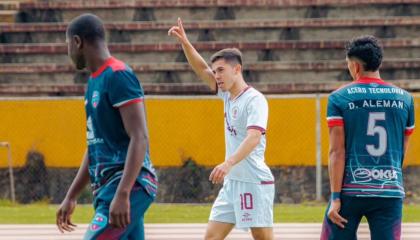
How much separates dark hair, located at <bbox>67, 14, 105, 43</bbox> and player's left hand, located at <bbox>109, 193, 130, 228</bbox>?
0.87 metres

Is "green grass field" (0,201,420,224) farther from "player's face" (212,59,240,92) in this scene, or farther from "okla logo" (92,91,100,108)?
"okla logo" (92,91,100,108)

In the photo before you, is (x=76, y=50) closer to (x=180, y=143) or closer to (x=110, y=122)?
(x=110, y=122)

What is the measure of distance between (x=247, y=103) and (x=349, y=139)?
1524 mm

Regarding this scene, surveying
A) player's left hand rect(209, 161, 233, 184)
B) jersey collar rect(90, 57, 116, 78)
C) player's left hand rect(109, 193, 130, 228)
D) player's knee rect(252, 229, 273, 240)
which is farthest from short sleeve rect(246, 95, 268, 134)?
player's left hand rect(109, 193, 130, 228)

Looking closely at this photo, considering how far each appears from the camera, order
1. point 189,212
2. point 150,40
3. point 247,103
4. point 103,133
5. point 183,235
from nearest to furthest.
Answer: point 103,133
point 247,103
point 183,235
point 189,212
point 150,40

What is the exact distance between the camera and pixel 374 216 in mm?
6184

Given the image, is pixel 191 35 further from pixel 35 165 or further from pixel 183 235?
pixel 183 235

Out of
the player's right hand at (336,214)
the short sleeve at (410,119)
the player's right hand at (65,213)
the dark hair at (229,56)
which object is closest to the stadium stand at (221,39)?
the dark hair at (229,56)

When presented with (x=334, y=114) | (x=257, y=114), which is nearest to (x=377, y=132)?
(x=334, y=114)

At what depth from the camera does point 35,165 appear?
55.1ft

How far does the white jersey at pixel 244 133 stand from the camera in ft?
24.8

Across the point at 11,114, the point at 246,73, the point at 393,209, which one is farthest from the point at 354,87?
the point at 246,73

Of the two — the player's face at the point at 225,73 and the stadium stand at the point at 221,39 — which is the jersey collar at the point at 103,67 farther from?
the stadium stand at the point at 221,39

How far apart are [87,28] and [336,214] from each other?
1.76 metres
